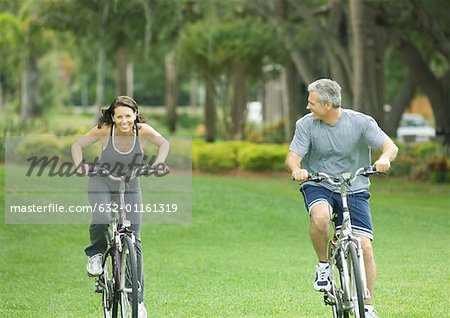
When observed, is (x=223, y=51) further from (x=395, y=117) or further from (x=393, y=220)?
(x=393, y=220)

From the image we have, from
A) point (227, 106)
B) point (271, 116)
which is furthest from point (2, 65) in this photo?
point (227, 106)

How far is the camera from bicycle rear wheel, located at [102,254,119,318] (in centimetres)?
814

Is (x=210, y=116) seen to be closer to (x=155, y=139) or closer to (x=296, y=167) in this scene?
(x=155, y=139)

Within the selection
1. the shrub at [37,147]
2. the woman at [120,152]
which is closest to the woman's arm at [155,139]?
the woman at [120,152]

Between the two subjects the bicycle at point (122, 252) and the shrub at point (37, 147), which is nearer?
the bicycle at point (122, 252)

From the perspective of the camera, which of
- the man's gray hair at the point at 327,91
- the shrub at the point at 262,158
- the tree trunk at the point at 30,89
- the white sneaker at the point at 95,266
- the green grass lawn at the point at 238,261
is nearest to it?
the man's gray hair at the point at 327,91

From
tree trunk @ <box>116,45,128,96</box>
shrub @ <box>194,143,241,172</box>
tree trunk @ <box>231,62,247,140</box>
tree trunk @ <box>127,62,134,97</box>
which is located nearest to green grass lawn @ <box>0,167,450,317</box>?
shrub @ <box>194,143,241,172</box>

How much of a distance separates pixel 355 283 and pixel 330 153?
3.48 ft

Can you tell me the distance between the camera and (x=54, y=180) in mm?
20969

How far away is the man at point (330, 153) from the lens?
7.90m

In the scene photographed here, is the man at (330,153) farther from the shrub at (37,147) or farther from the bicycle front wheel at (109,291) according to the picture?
the shrub at (37,147)

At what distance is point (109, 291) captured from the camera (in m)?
8.28

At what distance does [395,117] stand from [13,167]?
36.5ft

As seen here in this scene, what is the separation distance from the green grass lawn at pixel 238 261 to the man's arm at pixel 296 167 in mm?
1965
